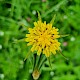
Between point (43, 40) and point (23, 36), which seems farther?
point (23, 36)

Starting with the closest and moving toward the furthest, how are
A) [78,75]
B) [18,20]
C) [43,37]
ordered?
[43,37] → [78,75] → [18,20]

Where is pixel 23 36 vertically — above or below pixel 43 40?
above

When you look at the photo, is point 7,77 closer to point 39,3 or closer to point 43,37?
point 39,3

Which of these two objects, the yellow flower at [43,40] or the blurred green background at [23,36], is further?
the blurred green background at [23,36]

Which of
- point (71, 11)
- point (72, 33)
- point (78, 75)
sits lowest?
point (78, 75)

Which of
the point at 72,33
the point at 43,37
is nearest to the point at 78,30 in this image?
the point at 72,33
